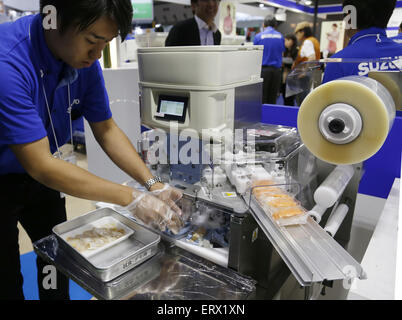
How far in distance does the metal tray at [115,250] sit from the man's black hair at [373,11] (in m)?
1.24

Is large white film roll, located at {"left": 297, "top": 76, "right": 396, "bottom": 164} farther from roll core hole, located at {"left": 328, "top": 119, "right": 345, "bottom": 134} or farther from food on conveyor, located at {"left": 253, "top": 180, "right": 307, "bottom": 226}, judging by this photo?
food on conveyor, located at {"left": 253, "top": 180, "right": 307, "bottom": 226}

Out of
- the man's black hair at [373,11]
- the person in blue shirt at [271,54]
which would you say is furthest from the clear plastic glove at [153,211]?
the person in blue shirt at [271,54]

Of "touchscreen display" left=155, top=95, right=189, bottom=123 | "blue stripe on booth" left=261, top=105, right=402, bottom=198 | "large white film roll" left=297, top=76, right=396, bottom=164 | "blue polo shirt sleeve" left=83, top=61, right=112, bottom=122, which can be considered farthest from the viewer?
"blue stripe on booth" left=261, top=105, right=402, bottom=198

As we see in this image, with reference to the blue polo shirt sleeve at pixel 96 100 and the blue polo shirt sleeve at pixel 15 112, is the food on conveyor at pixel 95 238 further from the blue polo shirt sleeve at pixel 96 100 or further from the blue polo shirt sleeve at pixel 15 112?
the blue polo shirt sleeve at pixel 96 100

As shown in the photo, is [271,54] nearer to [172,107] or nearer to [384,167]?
[384,167]

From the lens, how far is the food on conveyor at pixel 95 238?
96 cm

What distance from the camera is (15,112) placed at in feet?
2.86

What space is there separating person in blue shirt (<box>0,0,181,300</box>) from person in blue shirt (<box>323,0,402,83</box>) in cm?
82

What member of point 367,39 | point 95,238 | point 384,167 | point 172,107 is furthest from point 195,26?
point 95,238

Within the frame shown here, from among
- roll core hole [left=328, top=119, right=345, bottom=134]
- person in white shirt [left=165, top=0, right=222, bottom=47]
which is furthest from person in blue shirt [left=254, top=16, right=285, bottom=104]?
roll core hole [left=328, top=119, right=345, bottom=134]

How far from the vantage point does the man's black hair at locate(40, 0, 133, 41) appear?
821mm

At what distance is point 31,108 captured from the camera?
0.91m

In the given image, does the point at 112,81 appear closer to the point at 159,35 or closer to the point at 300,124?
the point at 159,35

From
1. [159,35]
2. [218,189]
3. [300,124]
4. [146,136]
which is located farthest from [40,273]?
[159,35]
